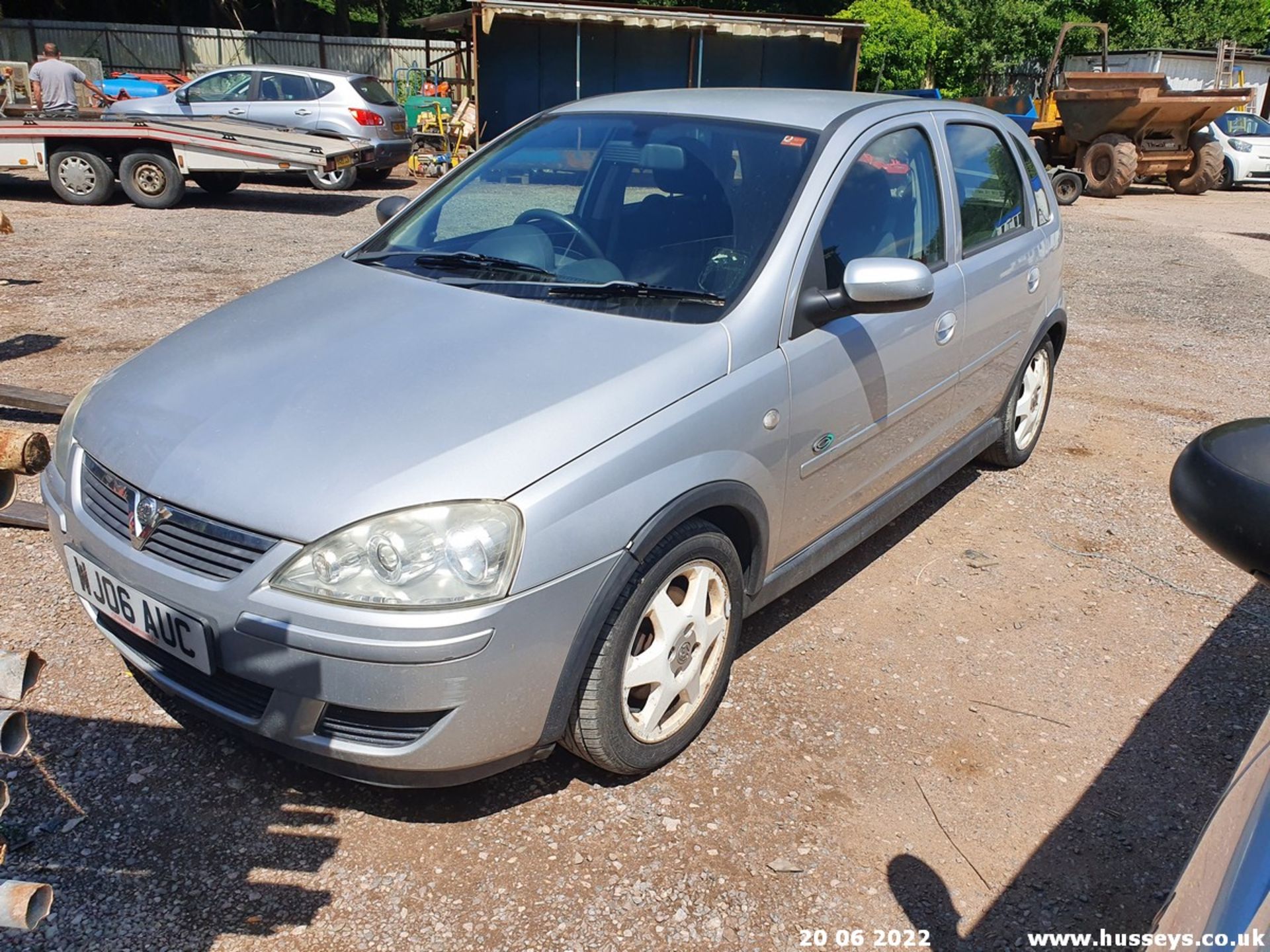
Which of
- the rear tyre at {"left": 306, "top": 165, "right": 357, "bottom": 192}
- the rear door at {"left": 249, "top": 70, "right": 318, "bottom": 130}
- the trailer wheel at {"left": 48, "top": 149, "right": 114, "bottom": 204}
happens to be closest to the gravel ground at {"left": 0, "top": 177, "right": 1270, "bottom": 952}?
the trailer wheel at {"left": 48, "top": 149, "right": 114, "bottom": 204}

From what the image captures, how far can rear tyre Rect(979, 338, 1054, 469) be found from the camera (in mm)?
→ 4906

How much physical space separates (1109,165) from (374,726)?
65.0 ft

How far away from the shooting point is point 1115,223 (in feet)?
50.7

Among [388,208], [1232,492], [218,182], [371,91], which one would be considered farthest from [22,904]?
[371,91]

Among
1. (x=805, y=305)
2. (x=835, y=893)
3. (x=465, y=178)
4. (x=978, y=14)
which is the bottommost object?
(x=835, y=893)

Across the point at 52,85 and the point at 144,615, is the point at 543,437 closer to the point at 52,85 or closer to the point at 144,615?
the point at 144,615

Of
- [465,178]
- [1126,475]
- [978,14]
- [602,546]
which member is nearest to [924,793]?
[602,546]

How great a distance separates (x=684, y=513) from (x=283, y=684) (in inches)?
41.2

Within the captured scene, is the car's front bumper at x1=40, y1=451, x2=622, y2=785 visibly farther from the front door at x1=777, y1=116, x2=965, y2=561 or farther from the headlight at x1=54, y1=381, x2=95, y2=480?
the front door at x1=777, y1=116, x2=965, y2=561

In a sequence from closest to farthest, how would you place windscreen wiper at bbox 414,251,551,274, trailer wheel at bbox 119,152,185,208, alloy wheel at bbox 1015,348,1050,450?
windscreen wiper at bbox 414,251,551,274
alloy wheel at bbox 1015,348,1050,450
trailer wheel at bbox 119,152,185,208

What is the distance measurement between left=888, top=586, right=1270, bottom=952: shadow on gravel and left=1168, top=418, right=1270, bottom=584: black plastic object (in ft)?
4.53

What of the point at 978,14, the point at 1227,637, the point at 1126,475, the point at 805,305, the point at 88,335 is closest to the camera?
the point at 805,305

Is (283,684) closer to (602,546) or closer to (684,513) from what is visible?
(602,546)

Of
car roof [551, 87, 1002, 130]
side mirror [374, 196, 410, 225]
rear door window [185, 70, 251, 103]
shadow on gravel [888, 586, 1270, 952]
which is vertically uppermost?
rear door window [185, 70, 251, 103]
